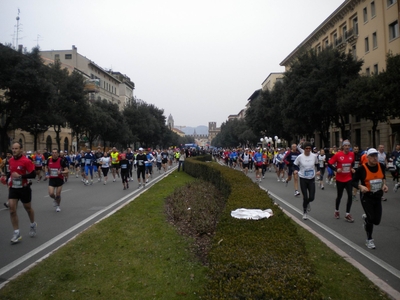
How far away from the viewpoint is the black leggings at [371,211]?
656 centimetres

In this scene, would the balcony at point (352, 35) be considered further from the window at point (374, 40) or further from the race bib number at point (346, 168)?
the race bib number at point (346, 168)

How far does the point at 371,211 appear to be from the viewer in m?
6.61

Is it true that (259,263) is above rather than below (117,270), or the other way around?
above

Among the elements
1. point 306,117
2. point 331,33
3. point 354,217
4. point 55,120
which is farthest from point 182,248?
point 331,33

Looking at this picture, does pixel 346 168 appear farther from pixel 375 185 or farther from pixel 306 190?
pixel 375 185

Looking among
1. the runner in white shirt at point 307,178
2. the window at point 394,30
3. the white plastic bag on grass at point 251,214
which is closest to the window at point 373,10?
the window at point 394,30

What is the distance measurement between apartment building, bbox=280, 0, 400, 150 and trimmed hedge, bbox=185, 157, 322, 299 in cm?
3098

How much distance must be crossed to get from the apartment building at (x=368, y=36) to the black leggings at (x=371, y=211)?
28.6 metres

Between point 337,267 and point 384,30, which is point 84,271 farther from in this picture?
point 384,30

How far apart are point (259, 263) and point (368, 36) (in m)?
41.4

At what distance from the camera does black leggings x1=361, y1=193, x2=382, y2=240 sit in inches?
258

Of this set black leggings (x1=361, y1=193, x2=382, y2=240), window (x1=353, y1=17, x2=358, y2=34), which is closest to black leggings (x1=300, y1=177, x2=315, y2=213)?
black leggings (x1=361, y1=193, x2=382, y2=240)

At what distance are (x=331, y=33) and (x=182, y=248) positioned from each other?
163ft

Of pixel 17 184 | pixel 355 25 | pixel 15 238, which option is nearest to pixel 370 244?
pixel 15 238
